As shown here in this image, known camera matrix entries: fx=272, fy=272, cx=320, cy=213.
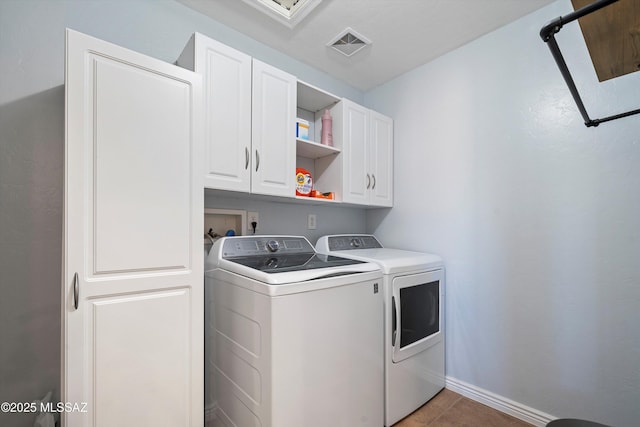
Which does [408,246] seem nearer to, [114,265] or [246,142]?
[246,142]

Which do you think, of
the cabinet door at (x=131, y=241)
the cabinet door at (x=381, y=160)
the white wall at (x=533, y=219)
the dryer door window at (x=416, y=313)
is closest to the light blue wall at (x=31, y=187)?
the cabinet door at (x=131, y=241)

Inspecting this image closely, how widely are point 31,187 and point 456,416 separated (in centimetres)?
270

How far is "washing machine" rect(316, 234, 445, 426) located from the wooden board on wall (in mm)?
1253

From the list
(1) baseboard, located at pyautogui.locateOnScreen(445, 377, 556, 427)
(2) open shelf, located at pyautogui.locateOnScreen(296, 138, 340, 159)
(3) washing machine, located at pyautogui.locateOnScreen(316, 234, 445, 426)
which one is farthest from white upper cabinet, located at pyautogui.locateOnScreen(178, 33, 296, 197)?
(1) baseboard, located at pyautogui.locateOnScreen(445, 377, 556, 427)

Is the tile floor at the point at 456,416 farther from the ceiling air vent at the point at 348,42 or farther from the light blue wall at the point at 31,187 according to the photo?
the ceiling air vent at the point at 348,42

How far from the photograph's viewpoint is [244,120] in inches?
65.1

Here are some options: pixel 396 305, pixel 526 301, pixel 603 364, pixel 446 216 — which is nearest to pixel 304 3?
pixel 446 216

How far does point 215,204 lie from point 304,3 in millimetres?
1402

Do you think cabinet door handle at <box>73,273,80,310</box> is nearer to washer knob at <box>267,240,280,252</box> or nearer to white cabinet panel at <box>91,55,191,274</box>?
white cabinet panel at <box>91,55,191,274</box>

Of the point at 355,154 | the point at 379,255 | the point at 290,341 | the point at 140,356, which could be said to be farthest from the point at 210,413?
the point at 355,154

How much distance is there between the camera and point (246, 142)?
5.43 ft

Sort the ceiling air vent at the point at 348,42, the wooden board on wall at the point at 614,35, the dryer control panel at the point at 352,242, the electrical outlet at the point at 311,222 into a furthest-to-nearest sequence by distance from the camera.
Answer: the electrical outlet at the point at 311,222 → the dryer control panel at the point at 352,242 → the ceiling air vent at the point at 348,42 → the wooden board on wall at the point at 614,35

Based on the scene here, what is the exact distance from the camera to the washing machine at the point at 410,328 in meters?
1.65

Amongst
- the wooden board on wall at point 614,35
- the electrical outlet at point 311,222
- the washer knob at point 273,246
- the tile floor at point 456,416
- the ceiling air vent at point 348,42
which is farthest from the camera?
the electrical outlet at point 311,222
